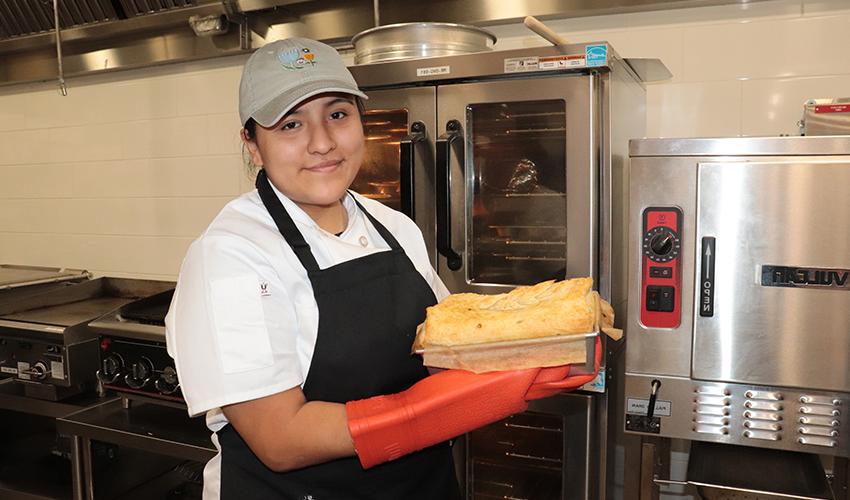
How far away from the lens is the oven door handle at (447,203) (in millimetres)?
2461

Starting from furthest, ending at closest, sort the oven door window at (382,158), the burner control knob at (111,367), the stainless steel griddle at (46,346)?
1. the stainless steel griddle at (46,346)
2. the burner control knob at (111,367)
3. the oven door window at (382,158)

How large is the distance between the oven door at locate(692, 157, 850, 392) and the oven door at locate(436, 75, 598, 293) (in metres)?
0.46

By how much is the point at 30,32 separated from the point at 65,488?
2.53m

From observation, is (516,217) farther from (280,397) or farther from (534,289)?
(280,397)

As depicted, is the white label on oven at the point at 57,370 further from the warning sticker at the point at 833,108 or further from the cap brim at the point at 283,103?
the warning sticker at the point at 833,108

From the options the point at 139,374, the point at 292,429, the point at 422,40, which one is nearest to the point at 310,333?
the point at 292,429

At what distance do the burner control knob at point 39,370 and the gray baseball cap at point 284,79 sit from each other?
2.26 m

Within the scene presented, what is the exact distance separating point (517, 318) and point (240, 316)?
0.55 meters

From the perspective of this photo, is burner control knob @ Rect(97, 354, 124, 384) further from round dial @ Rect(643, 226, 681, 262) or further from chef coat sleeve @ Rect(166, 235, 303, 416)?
round dial @ Rect(643, 226, 681, 262)

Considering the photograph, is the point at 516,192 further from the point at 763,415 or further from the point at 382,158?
the point at 763,415

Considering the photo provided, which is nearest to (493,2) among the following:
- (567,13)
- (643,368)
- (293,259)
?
(567,13)

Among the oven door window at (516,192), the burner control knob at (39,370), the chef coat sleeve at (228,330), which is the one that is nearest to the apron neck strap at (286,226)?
the chef coat sleeve at (228,330)

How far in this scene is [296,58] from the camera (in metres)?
1.54

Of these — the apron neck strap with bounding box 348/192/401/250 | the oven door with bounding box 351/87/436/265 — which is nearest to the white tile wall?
the oven door with bounding box 351/87/436/265
